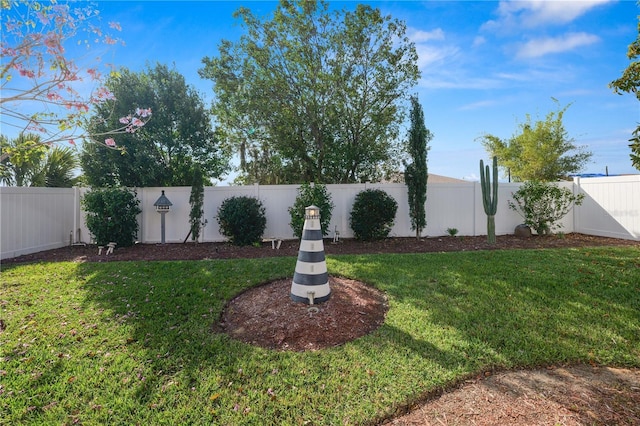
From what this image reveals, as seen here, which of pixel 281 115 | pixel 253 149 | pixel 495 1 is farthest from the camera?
pixel 253 149

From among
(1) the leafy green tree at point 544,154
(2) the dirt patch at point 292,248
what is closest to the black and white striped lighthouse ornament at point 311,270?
(2) the dirt patch at point 292,248

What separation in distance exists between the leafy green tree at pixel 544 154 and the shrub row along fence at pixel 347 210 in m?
6.96

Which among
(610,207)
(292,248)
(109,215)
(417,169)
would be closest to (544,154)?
(610,207)

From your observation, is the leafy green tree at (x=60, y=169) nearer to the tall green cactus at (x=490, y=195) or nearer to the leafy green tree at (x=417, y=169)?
the leafy green tree at (x=417, y=169)

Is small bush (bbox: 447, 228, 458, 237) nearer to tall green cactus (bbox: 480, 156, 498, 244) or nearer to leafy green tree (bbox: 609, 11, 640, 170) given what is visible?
tall green cactus (bbox: 480, 156, 498, 244)

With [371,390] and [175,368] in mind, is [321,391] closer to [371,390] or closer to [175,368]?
[371,390]

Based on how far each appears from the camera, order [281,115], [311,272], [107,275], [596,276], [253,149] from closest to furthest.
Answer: [311,272] → [596,276] → [107,275] → [281,115] → [253,149]

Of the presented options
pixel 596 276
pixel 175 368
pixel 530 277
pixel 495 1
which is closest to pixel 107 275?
pixel 175 368

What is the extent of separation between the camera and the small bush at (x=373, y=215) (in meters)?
7.97

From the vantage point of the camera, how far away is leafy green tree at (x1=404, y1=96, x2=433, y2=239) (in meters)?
8.25

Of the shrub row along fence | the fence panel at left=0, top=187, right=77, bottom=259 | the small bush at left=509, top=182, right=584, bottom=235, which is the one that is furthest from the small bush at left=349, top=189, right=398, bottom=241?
the fence panel at left=0, top=187, right=77, bottom=259

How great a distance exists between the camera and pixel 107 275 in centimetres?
539

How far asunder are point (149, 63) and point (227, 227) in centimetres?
688

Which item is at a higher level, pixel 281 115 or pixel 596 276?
pixel 281 115
